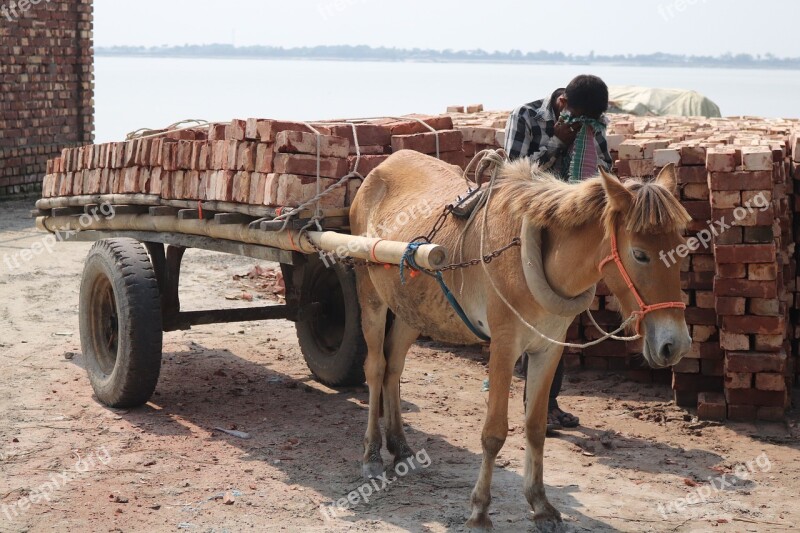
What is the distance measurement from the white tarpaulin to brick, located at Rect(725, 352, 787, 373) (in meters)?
14.3

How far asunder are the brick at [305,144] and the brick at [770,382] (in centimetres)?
327

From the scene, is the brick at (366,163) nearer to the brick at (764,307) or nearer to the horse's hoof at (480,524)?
the horse's hoof at (480,524)

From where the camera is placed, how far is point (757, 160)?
257 inches

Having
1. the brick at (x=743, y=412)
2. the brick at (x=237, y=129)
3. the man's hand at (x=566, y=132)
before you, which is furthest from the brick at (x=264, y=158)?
the brick at (x=743, y=412)

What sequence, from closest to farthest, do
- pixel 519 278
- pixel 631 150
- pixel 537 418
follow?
1. pixel 519 278
2. pixel 537 418
3. pixel 631 150

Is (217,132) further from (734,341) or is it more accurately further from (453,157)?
(734,341)

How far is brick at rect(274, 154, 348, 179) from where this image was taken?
5.70 meters

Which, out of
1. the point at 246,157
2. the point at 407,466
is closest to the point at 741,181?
the point at 407,466

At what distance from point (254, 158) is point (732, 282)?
10.8ft

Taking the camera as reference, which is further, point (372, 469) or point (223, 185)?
point (223, 185)

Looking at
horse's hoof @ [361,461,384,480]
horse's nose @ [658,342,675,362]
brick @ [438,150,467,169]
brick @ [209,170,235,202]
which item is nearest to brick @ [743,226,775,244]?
brick @ [438,150,467,169]

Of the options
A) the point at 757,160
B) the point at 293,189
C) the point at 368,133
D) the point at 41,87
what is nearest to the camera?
the point at 293,189

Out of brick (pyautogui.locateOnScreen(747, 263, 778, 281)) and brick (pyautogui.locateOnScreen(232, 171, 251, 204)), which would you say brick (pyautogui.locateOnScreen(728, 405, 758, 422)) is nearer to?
brick (pyautogui.locateOnScreen(747, 263, 778, 281))

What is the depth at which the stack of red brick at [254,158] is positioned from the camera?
5750mm
